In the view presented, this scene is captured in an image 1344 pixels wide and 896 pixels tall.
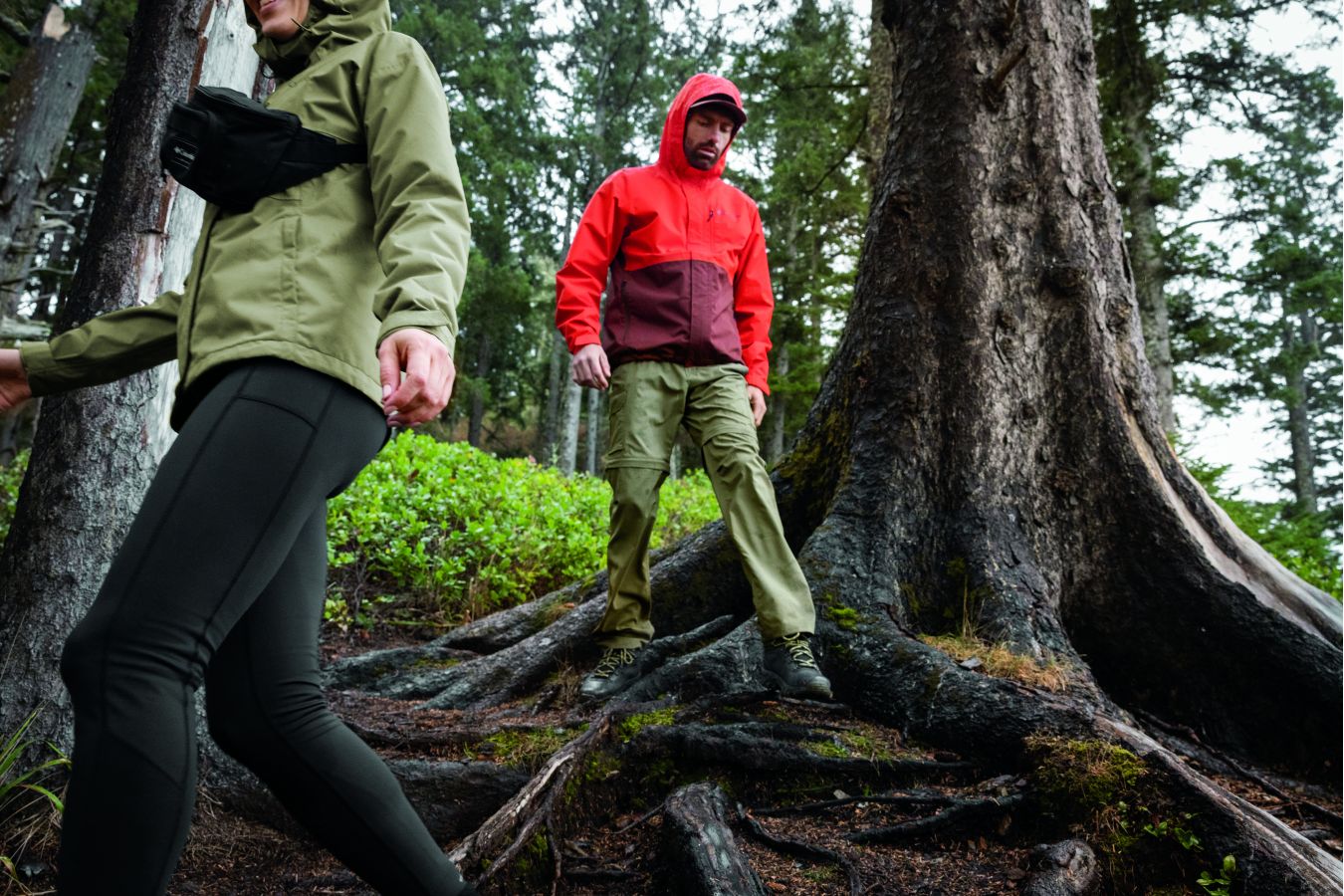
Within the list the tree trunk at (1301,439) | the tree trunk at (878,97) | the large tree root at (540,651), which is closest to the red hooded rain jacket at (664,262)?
the large tree root at (540,651)

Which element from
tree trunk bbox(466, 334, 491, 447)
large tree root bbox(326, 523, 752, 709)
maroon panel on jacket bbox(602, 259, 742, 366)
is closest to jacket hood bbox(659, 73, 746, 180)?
maroon panel on jacket bbox(602, 259, 742, 366)

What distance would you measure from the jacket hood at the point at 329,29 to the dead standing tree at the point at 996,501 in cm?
221

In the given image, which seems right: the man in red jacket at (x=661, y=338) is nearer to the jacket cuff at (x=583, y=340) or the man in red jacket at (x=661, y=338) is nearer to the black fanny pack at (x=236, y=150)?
the jacket cuff at (x=583, y=340)

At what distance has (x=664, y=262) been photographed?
12.4ft

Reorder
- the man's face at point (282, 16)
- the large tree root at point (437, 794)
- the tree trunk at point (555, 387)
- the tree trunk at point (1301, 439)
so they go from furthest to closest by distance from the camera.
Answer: the tree trunk at point (1301, 439) < the tree trunk at point (555, 387) < the large tree root at point (437, 794) < the man's face at point (282, 16)

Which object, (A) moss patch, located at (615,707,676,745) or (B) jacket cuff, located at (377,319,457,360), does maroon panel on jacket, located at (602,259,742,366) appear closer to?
(A) moss patch, located at (615,707,676,745)

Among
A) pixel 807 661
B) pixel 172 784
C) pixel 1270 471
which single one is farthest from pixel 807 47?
pixel 1270 471

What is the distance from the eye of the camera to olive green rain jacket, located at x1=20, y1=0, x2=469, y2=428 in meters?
1.53

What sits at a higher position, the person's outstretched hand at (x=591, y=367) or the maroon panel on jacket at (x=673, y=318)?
the maroon panel on jacket at (x=673, y=318)

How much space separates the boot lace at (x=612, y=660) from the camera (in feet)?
11.8

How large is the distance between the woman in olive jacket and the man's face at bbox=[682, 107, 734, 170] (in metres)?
2.17

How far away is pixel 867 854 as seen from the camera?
7.77 feet

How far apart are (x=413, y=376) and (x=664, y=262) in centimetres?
253

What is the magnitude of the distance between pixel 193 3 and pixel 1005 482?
12.9 feet
